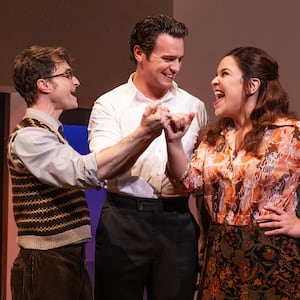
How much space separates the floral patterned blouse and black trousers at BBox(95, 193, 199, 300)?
24 cm

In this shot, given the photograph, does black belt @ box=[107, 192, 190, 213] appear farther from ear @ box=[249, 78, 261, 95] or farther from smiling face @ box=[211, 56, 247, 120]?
ear @ box=[249, 78, 261, 95]

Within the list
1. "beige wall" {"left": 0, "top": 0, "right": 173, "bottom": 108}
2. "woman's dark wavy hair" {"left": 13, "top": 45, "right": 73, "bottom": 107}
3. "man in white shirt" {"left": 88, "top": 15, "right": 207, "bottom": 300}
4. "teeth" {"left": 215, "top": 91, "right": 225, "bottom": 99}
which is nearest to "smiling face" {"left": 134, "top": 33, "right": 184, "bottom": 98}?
"man in white shirt" {"left": 88, "top": 15, "right": 207, "bottom": 300}

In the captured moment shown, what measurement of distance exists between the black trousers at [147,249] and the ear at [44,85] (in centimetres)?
52

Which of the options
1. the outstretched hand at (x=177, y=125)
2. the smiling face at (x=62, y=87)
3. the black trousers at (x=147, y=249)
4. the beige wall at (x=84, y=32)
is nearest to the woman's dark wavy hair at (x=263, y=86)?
the outstretched hand at (x=177, y=125)

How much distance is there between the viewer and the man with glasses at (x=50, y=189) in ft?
7.47

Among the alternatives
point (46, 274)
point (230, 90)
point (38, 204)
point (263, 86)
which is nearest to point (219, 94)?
point (230, 90)

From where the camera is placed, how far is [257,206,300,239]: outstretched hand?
2.28 metres

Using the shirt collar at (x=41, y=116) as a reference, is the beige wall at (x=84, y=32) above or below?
above

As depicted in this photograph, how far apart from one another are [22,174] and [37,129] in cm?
17

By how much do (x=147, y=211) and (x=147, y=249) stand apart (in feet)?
0.48

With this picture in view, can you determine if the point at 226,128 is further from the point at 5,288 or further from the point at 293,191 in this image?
the point at 5,288

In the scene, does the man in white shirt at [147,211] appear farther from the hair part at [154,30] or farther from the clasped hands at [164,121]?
the clasped hands at [164,121]

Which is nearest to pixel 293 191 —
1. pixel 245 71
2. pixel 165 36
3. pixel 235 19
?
pixel 245 71

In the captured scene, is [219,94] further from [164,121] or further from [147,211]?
[147,211]
